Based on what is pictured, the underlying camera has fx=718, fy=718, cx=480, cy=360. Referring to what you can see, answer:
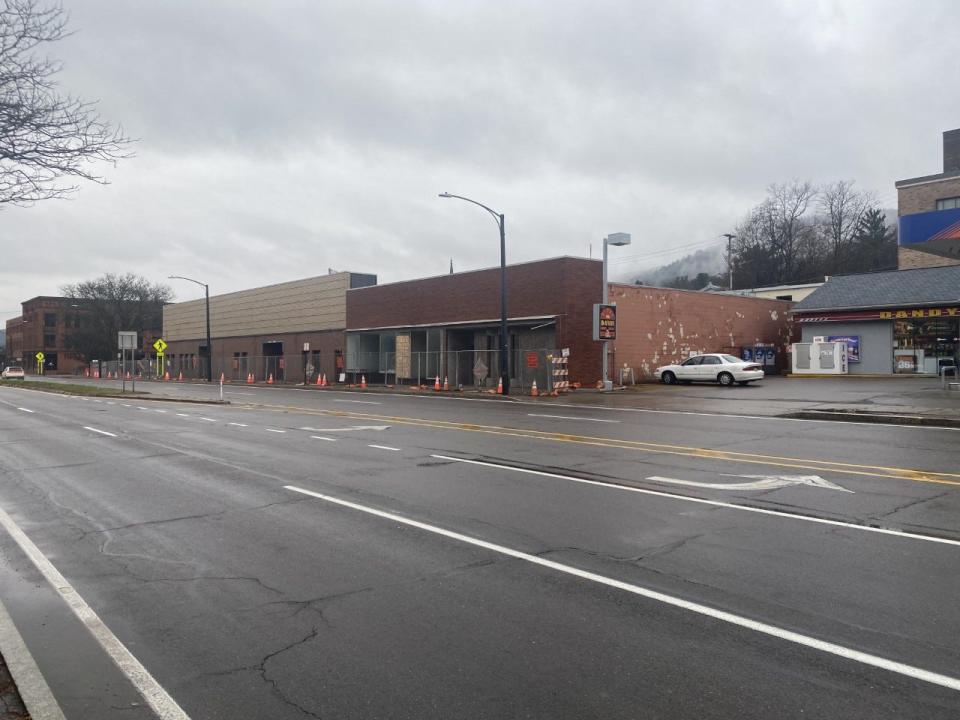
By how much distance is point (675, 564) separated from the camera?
5.96 m

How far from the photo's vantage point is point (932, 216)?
52.2 feet

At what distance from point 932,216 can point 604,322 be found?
14.5 meters

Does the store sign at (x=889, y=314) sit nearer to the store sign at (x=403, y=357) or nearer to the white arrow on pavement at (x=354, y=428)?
the store sign at (x=403, y=357)

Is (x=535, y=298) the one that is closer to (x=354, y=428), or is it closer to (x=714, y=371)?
(x=714, y=371)

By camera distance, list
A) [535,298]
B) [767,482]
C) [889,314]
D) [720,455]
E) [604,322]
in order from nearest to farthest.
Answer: [767,482]
[720,455]
[604,322]
[535,298]
[889,314]

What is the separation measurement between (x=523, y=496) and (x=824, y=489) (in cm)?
380

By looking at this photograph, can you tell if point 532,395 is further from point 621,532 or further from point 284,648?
point 284,648

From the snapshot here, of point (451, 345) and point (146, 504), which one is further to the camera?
point (451, 345)

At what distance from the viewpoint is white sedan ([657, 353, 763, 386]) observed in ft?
105

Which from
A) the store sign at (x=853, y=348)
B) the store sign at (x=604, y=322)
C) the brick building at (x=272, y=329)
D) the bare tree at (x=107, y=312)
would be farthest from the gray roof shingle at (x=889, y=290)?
the bare tree at (x=107, y=312)

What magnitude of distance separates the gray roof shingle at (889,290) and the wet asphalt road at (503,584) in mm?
27977

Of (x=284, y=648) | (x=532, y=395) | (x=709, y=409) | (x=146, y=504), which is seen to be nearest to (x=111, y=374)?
(x=532, y=395)

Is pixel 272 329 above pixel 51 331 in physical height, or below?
below

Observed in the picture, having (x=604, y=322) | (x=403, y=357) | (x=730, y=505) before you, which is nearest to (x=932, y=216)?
(x=730, y=505)
